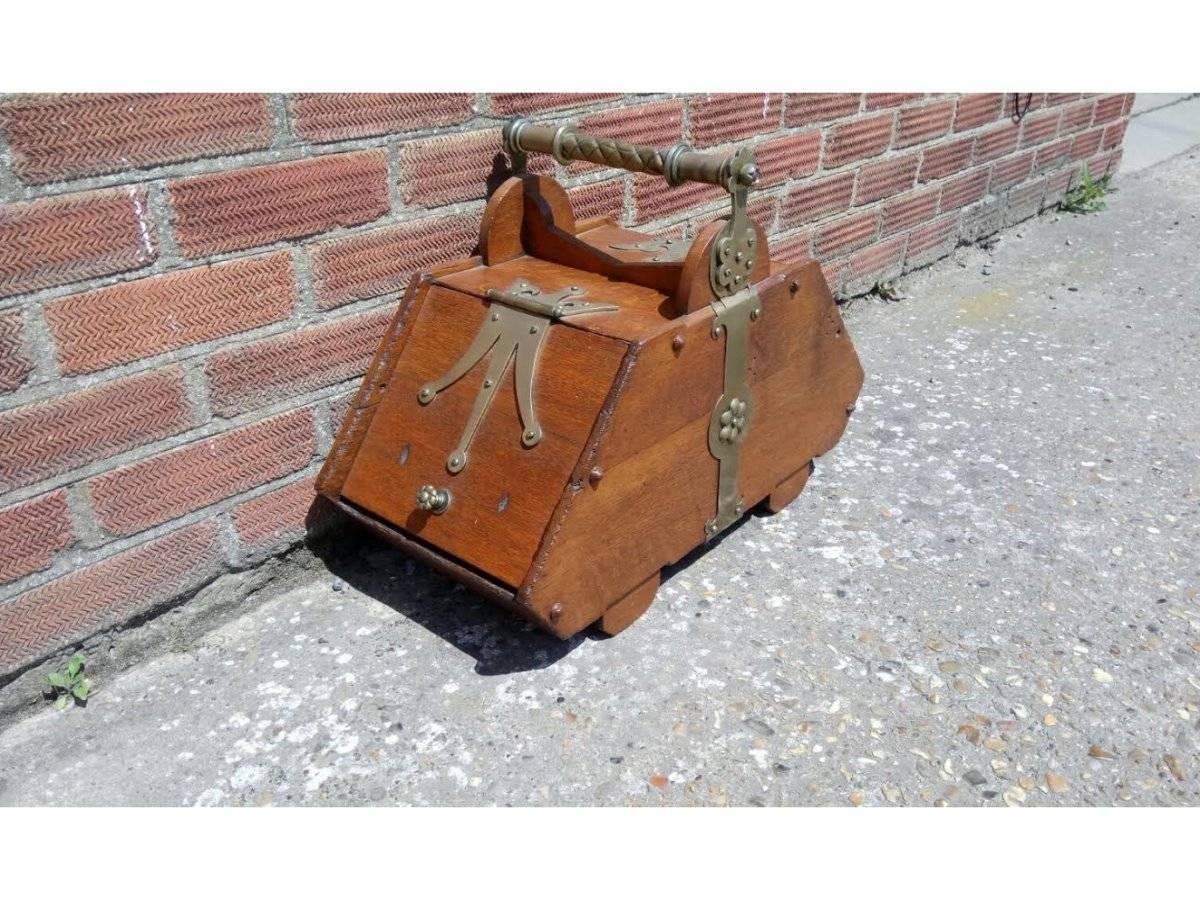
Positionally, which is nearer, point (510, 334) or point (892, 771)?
point (892, 771)

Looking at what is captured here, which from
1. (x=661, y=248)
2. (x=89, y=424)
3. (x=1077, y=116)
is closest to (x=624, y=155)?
(x=661, y=248)

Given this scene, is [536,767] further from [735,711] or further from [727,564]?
[727,564]

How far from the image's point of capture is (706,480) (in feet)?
6.90

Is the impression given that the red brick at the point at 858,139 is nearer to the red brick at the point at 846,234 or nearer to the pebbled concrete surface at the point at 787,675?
the red brick at the point at 846,234

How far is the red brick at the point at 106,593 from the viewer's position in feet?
6.05

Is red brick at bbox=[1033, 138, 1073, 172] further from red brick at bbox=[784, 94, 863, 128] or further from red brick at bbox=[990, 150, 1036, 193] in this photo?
red brick at bbox=[784, 94, 863, 128]

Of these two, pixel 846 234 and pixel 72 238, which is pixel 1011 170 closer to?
pixel 846 234

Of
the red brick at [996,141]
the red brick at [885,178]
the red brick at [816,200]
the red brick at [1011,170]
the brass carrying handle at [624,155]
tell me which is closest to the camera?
the brass carrying handle at [624,155]

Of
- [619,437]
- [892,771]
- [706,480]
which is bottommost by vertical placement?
[892,771]

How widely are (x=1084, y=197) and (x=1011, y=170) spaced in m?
0.68

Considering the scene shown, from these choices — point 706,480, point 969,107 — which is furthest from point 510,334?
point 969,107

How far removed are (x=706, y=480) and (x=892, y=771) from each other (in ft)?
2.15

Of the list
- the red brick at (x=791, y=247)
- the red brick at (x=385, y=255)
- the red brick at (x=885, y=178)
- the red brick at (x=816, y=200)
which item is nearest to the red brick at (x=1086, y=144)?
the red brick at (x=885, y=178)

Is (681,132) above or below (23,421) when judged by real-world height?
above
